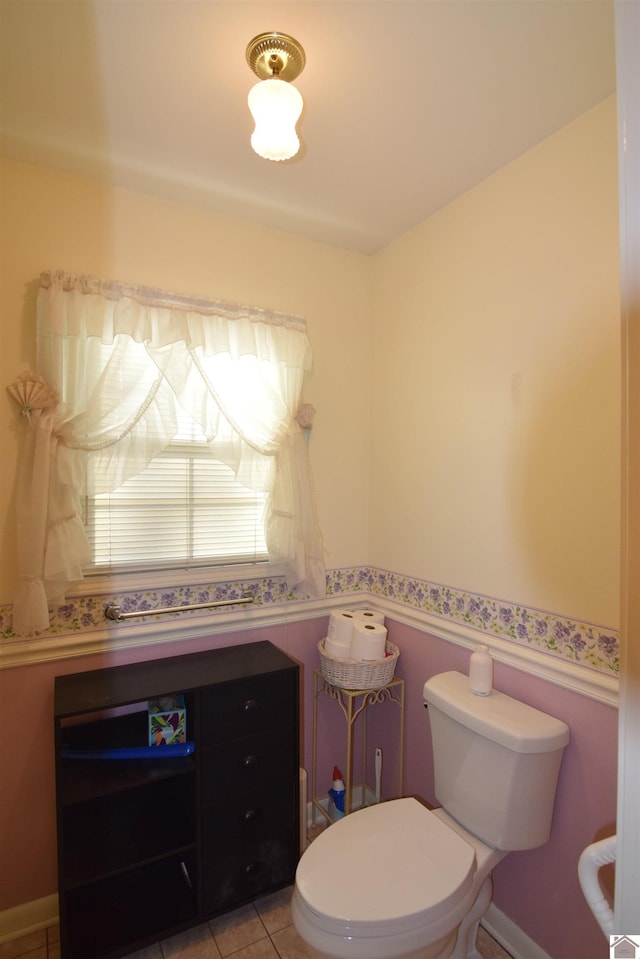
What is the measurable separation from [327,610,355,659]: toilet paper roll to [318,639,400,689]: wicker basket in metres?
0.05

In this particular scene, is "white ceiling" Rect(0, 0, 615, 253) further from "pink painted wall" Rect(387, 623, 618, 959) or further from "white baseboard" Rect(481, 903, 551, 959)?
"white baseboard" Rect(481, 903, 551, 959)

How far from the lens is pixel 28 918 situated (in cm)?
157

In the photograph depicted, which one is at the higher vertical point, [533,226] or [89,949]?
[533,226]

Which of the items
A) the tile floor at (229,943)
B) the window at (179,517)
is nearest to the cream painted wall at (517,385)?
the window at (179,517)

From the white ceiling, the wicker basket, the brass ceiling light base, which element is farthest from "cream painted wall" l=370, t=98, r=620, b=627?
the brass ceiling light base

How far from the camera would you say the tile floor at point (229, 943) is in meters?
1.50

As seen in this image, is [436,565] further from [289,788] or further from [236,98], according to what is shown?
[236,98]

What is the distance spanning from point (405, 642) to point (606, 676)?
86cm

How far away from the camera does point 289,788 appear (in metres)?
1.71

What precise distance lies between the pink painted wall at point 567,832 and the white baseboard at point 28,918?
4.92ft

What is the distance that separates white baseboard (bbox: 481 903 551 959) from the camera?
57.7 inches

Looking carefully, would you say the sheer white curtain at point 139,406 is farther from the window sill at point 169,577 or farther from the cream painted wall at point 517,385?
the cream painted wall at point 517,385

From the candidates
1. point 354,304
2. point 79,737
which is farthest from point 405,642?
point 354,304
